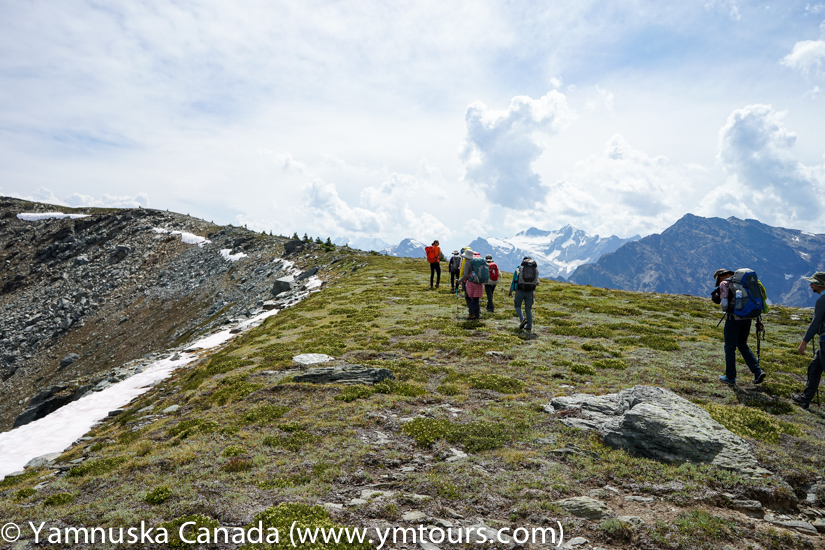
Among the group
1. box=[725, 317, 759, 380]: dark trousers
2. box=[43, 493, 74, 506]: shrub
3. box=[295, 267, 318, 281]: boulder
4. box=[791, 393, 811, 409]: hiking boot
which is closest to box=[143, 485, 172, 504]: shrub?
box=[43, 493, 74, 506]: shrub

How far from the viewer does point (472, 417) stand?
483 inches

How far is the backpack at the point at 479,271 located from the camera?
79.7 feet

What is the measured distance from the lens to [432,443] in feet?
35.0

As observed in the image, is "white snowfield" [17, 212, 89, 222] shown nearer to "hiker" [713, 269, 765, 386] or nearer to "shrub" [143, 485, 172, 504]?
"shrub" [143, 485, 172, 504]

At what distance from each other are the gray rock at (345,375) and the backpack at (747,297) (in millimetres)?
13211

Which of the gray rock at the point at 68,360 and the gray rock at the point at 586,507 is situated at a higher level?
the gray rock at the point at 586,507

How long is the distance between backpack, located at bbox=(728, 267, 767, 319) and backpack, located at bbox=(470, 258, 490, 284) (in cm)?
1232

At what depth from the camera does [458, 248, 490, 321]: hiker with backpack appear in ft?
80.0

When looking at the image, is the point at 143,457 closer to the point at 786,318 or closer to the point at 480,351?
the point at 480,351

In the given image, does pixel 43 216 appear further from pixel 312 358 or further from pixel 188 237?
pixel 312 358

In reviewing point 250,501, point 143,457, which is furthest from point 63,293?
point 250,501

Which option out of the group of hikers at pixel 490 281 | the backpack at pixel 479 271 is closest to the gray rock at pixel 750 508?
the group of hikers at pixel 490 281

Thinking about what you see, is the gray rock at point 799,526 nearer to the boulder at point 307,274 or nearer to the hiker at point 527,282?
the hiker at point 527,282

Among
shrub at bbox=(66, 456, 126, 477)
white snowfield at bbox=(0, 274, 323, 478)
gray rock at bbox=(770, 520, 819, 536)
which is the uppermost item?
gray rock at bbox=(770, 520, 819, 536)
